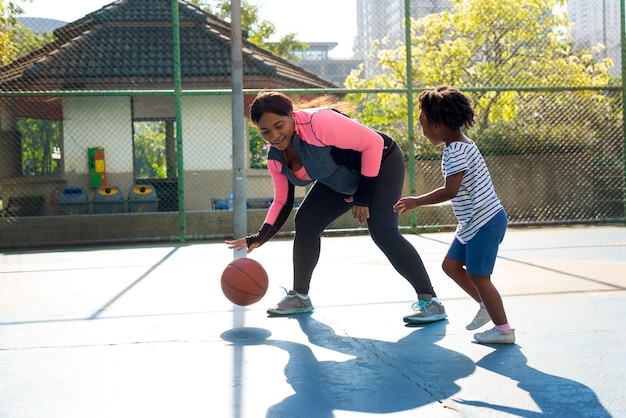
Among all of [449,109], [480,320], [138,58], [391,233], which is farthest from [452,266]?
[138,58]

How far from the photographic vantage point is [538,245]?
31.5ft

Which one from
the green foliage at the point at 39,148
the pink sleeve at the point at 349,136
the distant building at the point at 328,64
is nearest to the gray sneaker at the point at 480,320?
the pink sleeve at the point at 349,136

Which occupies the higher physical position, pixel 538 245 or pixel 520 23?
pixel 520 23

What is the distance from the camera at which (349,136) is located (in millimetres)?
4691

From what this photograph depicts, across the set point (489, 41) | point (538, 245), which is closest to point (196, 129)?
point (489, 41)

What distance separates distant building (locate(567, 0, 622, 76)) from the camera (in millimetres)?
14124

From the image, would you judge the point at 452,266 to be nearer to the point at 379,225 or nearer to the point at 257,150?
the point at 379,225

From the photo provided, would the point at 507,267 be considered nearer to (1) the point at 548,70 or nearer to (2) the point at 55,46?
(1) the point at 548,70

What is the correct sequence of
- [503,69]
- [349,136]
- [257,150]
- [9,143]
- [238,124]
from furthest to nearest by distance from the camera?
[257,150], [9,143], [503,69], [238,124], [349,136]

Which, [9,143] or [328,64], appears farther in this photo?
[328,64]

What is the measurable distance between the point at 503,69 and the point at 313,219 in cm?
1262

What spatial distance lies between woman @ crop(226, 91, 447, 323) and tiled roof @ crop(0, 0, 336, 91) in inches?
427

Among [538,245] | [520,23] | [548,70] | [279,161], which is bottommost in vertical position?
[538,245]

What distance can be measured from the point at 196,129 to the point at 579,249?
934 cm
